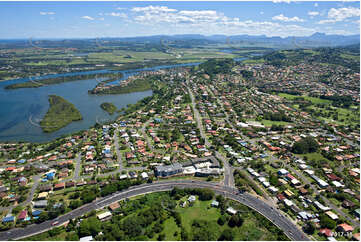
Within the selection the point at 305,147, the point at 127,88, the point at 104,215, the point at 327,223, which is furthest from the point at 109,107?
the point at 327,223

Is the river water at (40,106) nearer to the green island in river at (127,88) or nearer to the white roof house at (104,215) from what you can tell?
the green island in river at (127,88)

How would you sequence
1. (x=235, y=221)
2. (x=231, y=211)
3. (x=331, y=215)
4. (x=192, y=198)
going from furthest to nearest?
(x=192, y=198)
(x=231, y=211)
(x=331, y=215)
(x=235, y=221)

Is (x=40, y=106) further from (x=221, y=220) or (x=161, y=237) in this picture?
(x=221, y=220)

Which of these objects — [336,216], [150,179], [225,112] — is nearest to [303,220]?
[336,216]

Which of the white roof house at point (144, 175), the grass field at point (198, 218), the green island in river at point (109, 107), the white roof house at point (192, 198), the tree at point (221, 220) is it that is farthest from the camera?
the green island in river at point (109, 107)

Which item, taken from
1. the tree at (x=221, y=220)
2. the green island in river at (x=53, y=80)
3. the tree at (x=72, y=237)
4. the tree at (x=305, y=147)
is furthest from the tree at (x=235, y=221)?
the green island in river at (x=53, y=80)
